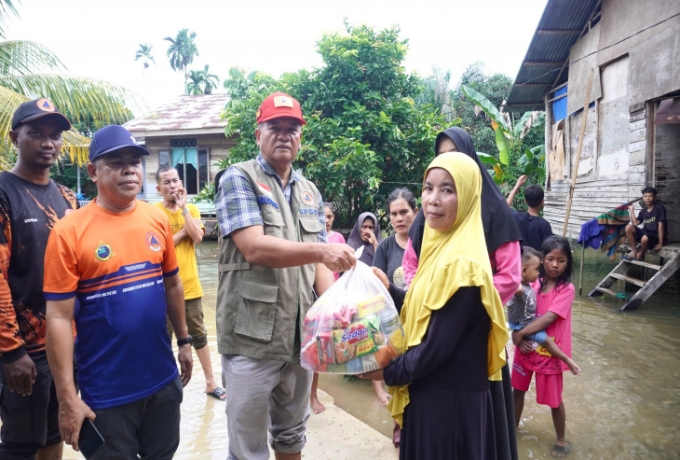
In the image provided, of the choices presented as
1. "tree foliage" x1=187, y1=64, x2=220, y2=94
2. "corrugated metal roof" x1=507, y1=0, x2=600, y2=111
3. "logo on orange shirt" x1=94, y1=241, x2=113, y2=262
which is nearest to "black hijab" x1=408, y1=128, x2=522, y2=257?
"logo on orange shirt" x1=94, y1=241, x2=113, y2=262

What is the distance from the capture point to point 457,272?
5.43 ft

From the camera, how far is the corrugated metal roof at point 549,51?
9.34m

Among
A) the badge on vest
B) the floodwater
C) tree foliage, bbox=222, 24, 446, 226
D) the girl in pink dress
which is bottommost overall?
the floodwater

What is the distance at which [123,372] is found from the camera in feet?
6.53

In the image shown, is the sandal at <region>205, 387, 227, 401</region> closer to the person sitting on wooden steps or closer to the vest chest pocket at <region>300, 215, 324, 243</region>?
the vest chest pocket at <region>300, 215, 324, 243</region>

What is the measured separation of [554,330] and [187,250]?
9.89 feet

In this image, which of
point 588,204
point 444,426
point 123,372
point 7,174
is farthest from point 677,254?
point 7,174

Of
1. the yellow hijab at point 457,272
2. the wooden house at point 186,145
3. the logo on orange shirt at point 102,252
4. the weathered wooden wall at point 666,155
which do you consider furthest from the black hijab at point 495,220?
the wooden house at point 186,145

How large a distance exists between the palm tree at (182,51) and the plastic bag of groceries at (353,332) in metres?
44.6

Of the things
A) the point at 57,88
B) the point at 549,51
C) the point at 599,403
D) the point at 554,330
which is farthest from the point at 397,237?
the point at 549,51

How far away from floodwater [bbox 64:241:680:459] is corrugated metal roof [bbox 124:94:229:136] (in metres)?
9.86

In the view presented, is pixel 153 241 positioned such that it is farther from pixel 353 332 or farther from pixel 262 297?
pixel 353 332

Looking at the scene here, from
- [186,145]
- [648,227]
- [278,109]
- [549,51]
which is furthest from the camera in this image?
[186,145]

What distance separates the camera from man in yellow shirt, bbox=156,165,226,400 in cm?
388
